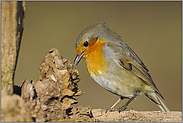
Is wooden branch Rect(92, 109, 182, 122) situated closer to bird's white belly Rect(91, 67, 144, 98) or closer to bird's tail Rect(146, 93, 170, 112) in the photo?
bird's white belly Rect(91, 67, 144, 98)

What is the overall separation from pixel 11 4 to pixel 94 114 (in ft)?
4.12

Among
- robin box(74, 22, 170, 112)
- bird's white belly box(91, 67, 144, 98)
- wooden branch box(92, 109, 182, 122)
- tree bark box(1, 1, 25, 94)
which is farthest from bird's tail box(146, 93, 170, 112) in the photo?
tree bark box(1, 1, 25, 94)

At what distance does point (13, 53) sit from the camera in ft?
4.70

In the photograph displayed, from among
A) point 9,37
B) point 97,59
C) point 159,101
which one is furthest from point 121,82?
point 9,37

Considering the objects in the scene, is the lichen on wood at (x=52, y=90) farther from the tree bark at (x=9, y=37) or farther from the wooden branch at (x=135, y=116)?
the wooden branch at (x=135, y=116)

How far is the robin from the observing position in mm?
2275

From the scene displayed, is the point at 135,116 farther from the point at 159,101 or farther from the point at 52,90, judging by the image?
the point at 159,101

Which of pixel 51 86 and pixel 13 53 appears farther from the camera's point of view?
pixel 51 86

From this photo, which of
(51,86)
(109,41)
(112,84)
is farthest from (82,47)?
(51,86)

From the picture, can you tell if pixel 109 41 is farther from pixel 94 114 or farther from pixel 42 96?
pixel 42 96

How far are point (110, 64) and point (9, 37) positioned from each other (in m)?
1.23

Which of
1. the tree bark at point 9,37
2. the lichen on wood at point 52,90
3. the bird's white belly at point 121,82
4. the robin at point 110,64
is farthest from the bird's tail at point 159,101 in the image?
the tree bark at point 9,37

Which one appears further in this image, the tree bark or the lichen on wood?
the lichen on wood

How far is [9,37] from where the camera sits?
1400mm
